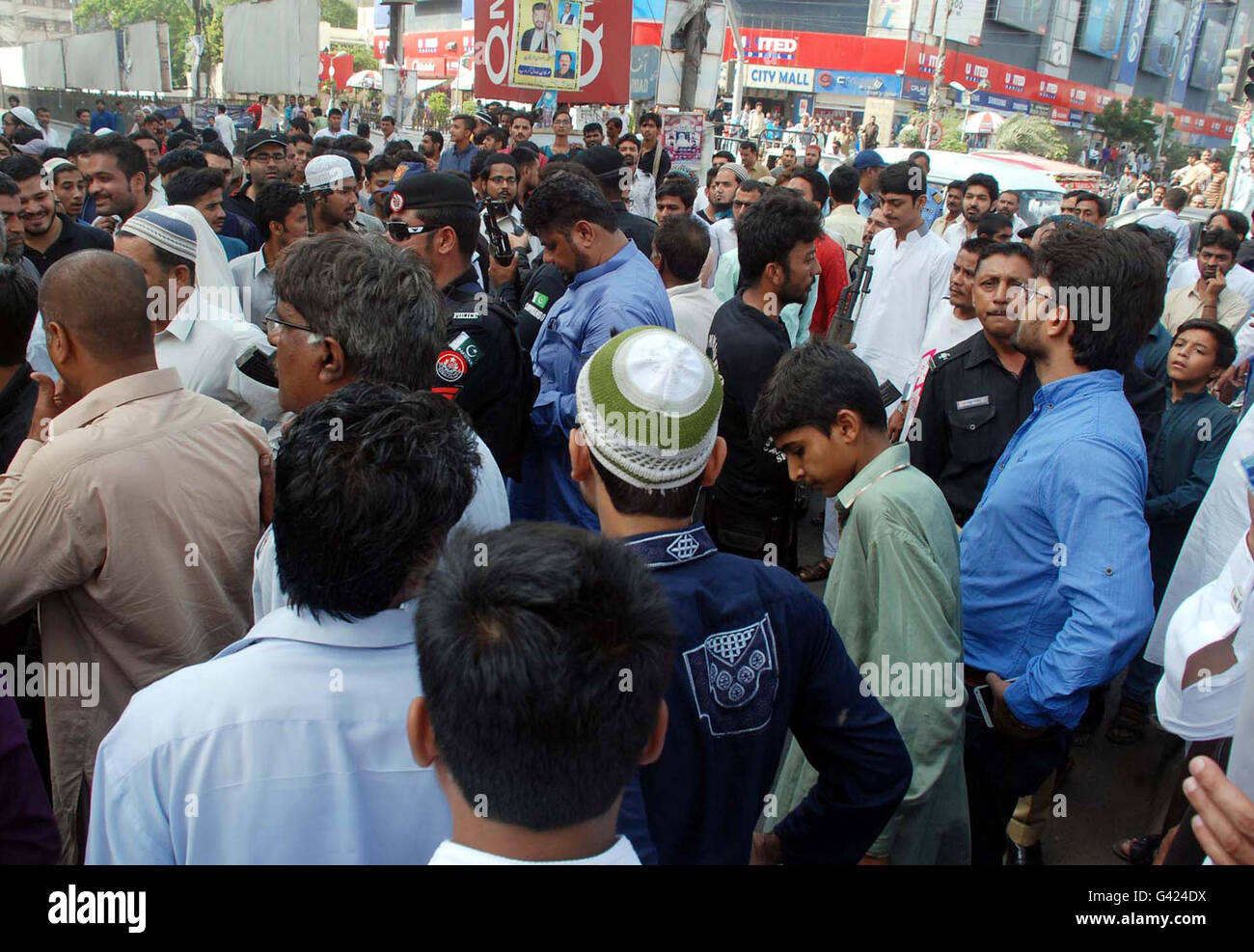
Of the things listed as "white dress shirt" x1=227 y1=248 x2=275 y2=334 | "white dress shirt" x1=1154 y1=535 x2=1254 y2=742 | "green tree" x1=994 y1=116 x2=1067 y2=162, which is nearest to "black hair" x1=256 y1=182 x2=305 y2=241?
"white dress shirt" x1=227 y1=248 x2=275 y2=334

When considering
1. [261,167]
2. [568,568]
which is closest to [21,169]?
[261,167]

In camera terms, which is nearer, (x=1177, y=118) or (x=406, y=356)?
(x=406, y=356)

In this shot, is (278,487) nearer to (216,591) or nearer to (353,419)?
(353,419)

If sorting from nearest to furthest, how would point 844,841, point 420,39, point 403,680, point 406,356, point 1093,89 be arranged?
point 403,680 → point 844,841 → point 406,356 → point 1093,89 → point 420,39

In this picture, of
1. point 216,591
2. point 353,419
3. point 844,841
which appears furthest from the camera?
point 216,591

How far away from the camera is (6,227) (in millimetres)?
4793

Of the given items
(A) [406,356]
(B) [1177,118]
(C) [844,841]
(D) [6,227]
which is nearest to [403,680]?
(C) [844,841]

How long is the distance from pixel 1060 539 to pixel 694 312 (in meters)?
2.66

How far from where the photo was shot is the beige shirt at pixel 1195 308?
6445mm

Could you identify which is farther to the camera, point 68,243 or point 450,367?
point 68,243

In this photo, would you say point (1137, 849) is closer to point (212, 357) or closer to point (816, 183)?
point (212, 357)

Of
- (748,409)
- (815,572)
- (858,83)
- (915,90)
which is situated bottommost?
(815,572)

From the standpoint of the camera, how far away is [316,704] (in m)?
1.44

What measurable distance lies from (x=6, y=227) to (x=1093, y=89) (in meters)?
63.1
